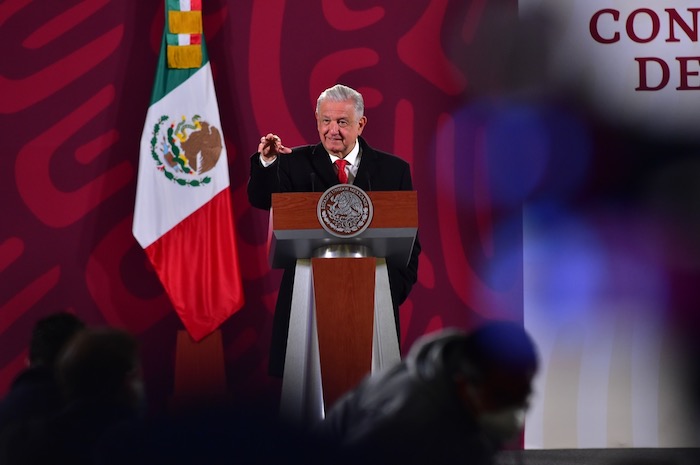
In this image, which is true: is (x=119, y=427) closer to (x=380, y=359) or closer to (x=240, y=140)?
(x=380, y=359)

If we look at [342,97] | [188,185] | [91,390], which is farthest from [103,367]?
[188,185]

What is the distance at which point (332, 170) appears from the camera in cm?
404

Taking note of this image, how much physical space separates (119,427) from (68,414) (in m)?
0.42

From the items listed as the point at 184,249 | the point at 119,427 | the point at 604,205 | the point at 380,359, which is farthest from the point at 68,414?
the point at 604,205

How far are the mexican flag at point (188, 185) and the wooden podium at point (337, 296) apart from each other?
2.00 m

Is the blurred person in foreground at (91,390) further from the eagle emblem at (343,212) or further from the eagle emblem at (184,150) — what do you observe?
the eagle emblem at (184,150)

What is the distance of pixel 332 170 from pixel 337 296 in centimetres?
75

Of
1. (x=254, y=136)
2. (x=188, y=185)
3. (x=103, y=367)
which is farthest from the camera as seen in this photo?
(x=254, y=136)

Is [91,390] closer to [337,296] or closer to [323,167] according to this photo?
[337,296]

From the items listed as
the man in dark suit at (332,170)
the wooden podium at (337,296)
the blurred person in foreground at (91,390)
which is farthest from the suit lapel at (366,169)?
the blurred person in foreground at (91,390)

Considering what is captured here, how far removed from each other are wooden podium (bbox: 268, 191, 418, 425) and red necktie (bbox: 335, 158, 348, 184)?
0.53 metres

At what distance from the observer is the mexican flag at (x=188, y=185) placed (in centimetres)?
552

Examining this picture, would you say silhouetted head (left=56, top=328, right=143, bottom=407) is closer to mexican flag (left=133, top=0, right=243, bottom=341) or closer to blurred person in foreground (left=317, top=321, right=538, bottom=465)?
blurred person in foreground (left=317, top=321, right=538, bottom=465)

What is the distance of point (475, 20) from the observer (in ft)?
19.2
